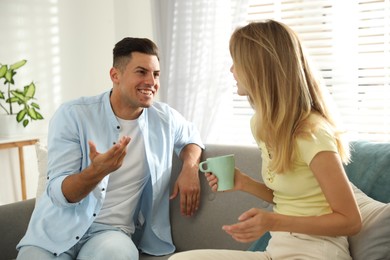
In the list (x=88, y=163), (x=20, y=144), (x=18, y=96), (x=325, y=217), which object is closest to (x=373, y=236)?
(x=325, y=217)

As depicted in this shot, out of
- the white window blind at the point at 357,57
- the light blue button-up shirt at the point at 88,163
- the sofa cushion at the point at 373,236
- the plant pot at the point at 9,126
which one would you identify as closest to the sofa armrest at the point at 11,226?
the light blue button-up shirt at the point at 88,163

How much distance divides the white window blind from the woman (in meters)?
1.50

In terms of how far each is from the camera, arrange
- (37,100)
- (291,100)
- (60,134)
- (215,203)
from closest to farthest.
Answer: (291,100) < (60,134) < (215,203) < (37,100)

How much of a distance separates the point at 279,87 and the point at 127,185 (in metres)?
0.92

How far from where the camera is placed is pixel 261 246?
195 cm

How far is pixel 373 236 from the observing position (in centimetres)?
159

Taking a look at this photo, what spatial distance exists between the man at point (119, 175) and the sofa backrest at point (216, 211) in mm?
55

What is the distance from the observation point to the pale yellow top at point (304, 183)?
1.52 meters

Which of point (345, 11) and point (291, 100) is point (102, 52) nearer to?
point (345, 11)

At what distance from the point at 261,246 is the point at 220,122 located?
5.26 ft

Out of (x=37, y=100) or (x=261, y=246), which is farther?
(x=37, y=100)

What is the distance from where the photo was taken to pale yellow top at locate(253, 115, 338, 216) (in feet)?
4.97

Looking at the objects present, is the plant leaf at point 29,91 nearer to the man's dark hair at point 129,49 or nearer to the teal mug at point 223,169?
the man's dark hair at point 129,49

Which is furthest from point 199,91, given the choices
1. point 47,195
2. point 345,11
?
point 47,195
